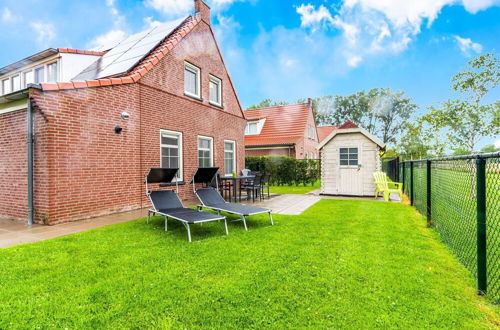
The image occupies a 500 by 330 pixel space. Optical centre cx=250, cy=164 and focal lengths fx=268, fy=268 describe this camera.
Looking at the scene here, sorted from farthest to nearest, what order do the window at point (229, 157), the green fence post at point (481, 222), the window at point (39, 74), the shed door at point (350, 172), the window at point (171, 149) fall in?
the window at point (229, 157) → the shed door at point (350, 172) → the window at point (39, 74) → the window at point (171, 149) → the green fence post at point (481, 222)

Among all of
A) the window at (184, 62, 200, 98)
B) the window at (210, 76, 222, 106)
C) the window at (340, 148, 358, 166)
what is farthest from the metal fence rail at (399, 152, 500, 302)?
the window at (210, 76, 222, 106)

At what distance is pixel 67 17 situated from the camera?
1619 centimetres

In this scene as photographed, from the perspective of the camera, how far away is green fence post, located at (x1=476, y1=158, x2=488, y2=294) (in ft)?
9.27

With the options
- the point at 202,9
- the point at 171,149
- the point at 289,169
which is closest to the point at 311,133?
the point at 289,169

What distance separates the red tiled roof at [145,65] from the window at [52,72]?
11.8 feet

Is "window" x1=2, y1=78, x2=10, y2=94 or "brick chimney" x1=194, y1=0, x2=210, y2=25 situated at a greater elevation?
"brick chimney" x1=194, y1=0, x2=210, y2=25

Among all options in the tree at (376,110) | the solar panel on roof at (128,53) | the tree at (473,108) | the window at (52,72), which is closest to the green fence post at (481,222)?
the solar panel on roof at (128,53)

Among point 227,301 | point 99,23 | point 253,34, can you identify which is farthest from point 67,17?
point 227,301

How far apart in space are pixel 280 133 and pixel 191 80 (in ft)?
39.8

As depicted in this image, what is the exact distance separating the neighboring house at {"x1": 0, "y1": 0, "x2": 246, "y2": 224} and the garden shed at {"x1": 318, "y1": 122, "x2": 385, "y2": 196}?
4564mm

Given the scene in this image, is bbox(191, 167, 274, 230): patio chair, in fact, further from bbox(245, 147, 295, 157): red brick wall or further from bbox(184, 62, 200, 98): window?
bbox(245, 147, 295, 157): red brick wall

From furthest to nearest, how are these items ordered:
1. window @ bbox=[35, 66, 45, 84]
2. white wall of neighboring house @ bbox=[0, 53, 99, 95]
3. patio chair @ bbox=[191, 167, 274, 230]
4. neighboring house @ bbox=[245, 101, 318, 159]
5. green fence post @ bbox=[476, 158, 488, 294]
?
neighboring house @ bbox=[245, 101, 318, 159] < window @ bbox=[35, 66, 45, 84] < white wall of neighboring house @ bbox=[0, 53, 99, 95] < patio chair @ bbox=[191, 167, 274, 230] < green fence post @ bbox=[476, 158, 488, 294]

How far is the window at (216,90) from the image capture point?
12.1 m

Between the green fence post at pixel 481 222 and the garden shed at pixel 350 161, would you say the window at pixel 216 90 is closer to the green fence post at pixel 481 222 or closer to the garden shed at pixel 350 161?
the garden shed at pixel 350 161
